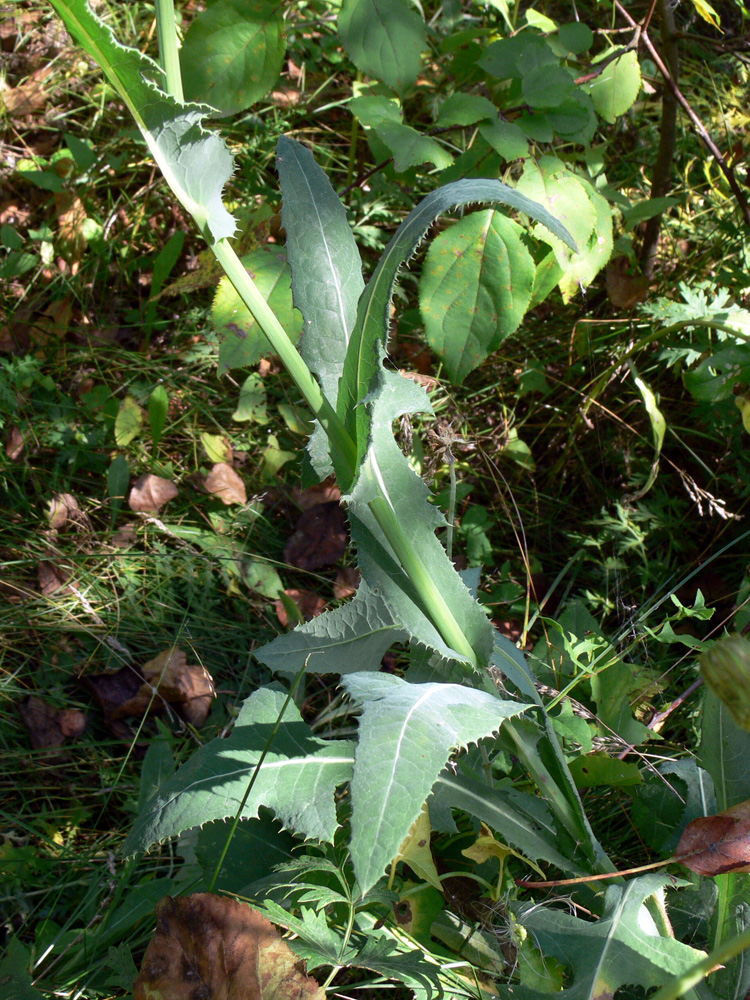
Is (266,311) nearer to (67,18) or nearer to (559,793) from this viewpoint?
(67,18)

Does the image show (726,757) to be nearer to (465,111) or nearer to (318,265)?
(318,265)

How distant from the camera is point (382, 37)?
1808 millimetres

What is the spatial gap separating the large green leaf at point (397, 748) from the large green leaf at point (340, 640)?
21 centimetres

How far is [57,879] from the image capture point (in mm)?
1638

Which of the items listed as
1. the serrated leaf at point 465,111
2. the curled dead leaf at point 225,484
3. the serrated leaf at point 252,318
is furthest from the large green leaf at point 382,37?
the curled dead leaf at point 225,484

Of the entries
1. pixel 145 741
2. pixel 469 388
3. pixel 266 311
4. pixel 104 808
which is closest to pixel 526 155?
pixel 469 388

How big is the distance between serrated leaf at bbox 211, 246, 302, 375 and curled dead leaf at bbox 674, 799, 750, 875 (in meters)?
1.31

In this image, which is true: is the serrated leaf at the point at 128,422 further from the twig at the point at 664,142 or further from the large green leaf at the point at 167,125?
the twig at the point at 664,142

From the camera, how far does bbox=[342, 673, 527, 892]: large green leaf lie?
82 centimetres

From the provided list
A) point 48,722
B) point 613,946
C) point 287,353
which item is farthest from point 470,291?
point 48,722

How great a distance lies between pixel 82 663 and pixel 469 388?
53.8 inches

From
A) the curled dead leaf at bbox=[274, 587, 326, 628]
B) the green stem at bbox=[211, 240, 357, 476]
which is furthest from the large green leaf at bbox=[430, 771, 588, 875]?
the curled dead leaf at bbox=[274, 587, 326, 628]

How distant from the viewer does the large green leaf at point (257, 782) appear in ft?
3.76

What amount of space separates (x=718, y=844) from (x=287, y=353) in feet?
3.20
